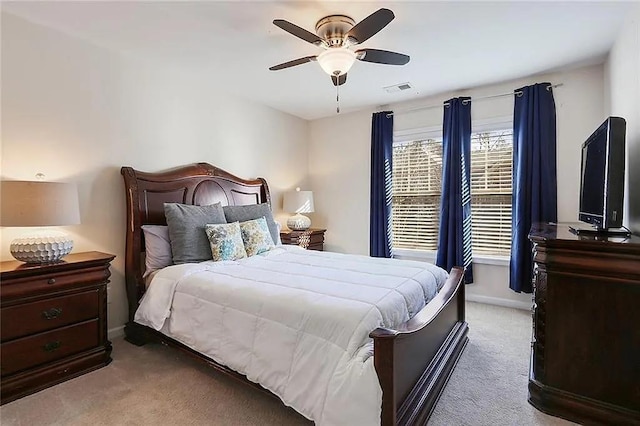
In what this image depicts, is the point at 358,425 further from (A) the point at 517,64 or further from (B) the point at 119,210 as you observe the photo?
(A) the point at 517,64

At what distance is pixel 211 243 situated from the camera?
9.43ft

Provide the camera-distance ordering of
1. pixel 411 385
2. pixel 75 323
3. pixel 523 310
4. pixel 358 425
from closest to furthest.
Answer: pixel 358 425, pixel 411 385, pixel 75 323, pixel 523 310

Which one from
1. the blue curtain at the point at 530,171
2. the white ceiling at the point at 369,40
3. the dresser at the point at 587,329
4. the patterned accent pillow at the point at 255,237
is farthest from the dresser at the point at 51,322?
the blue curtain at the point at 530,171

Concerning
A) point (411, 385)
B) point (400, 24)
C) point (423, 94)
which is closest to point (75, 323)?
point (411, 385)

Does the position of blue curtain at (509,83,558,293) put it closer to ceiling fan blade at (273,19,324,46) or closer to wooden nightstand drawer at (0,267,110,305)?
ceiling fan blade at (273,19,324,46)

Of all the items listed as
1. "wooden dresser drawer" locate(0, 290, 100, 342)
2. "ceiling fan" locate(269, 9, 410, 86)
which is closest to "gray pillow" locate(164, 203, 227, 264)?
"wooden dresser drawer" locate(0, 290, 100, 342)

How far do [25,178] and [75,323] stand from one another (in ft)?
3.71

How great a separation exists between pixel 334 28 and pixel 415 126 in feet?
7.65

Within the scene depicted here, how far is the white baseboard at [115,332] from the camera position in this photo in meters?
2.87

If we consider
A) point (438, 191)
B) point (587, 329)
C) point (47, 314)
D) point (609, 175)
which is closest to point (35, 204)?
point (47, 314)

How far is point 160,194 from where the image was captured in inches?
124

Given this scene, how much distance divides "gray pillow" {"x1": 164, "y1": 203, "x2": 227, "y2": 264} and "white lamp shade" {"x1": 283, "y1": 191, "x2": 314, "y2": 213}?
170cm

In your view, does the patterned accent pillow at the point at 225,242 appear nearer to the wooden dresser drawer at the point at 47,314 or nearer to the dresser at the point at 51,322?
the dresser at the point at 51,322

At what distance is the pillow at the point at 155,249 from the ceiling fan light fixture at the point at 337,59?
201cm
